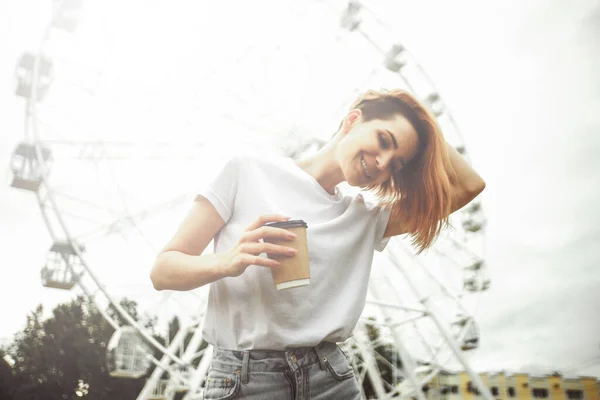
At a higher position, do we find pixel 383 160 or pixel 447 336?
pixel 383 160

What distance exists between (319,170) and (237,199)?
330mm

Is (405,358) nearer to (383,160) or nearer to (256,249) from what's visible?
(383,160)

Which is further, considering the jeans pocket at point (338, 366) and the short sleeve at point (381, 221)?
the short sleeve at point (381, 221)

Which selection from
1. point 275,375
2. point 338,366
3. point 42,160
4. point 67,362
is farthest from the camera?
point 67,362


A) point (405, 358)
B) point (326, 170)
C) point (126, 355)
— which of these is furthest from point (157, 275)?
point (405, 358)

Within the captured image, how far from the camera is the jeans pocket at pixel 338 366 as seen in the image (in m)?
1.26

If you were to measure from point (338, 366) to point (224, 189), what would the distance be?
53 cm

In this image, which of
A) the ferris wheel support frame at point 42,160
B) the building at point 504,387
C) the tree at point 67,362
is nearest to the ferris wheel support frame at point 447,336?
the ferris wheel support frame at point 42,160

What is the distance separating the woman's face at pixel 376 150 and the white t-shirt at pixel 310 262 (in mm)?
85

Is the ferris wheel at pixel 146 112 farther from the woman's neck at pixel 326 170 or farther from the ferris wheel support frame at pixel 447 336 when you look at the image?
the woman's neck at pixel 326 170

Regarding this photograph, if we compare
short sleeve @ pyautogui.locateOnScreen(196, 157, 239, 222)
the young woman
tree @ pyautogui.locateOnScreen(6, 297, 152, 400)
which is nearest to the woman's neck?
the young woman

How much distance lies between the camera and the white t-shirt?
1.23 metres

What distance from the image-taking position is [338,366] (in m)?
1.28

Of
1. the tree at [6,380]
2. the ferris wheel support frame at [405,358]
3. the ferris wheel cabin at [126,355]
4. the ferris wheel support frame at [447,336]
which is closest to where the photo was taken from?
the ferris wheel cabin at [126,355]
